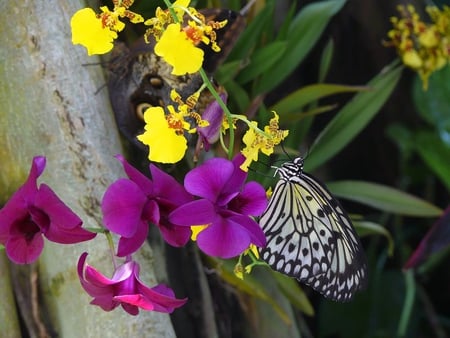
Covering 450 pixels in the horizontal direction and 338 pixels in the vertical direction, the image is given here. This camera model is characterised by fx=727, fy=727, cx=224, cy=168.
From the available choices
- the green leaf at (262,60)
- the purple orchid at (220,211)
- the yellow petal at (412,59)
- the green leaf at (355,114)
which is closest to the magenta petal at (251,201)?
the purple orchid at (220,211)

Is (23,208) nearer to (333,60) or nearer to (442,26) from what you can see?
(442,26)

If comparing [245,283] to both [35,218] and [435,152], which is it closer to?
[35,218]

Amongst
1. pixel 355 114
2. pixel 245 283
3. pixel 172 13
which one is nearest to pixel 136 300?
pixel 172 13

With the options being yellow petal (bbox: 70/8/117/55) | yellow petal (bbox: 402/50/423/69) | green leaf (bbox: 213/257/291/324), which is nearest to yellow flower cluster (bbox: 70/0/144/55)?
yellow petal (bbox: 70/8/117/55)

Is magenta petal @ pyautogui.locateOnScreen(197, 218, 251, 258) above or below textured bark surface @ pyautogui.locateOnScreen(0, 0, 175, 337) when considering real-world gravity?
above

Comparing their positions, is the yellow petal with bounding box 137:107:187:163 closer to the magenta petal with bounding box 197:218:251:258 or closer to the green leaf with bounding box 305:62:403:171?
the magenta petal with bounding box 197:218:251:258

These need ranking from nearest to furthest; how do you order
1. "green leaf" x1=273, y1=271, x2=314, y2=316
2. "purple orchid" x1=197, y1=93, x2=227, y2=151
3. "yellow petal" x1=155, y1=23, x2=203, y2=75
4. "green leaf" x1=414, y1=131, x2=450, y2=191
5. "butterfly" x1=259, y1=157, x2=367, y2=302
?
"yellow petal" x1=155, y1=23, x2=203, y2=75 < "purple orchid" x1=197, y1=93, x2=227, y2=151 < "butterfly" x1=259, y1=157, x2=367, y2=302 < "green leaf" x1=273, y1=271, x2=314, y2=316 < "green leaf" x1=414, y1=131, x2=450, y2=191

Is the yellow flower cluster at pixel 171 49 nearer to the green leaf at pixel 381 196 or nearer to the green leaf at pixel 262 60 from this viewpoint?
the green leaf at pixel 262 60
